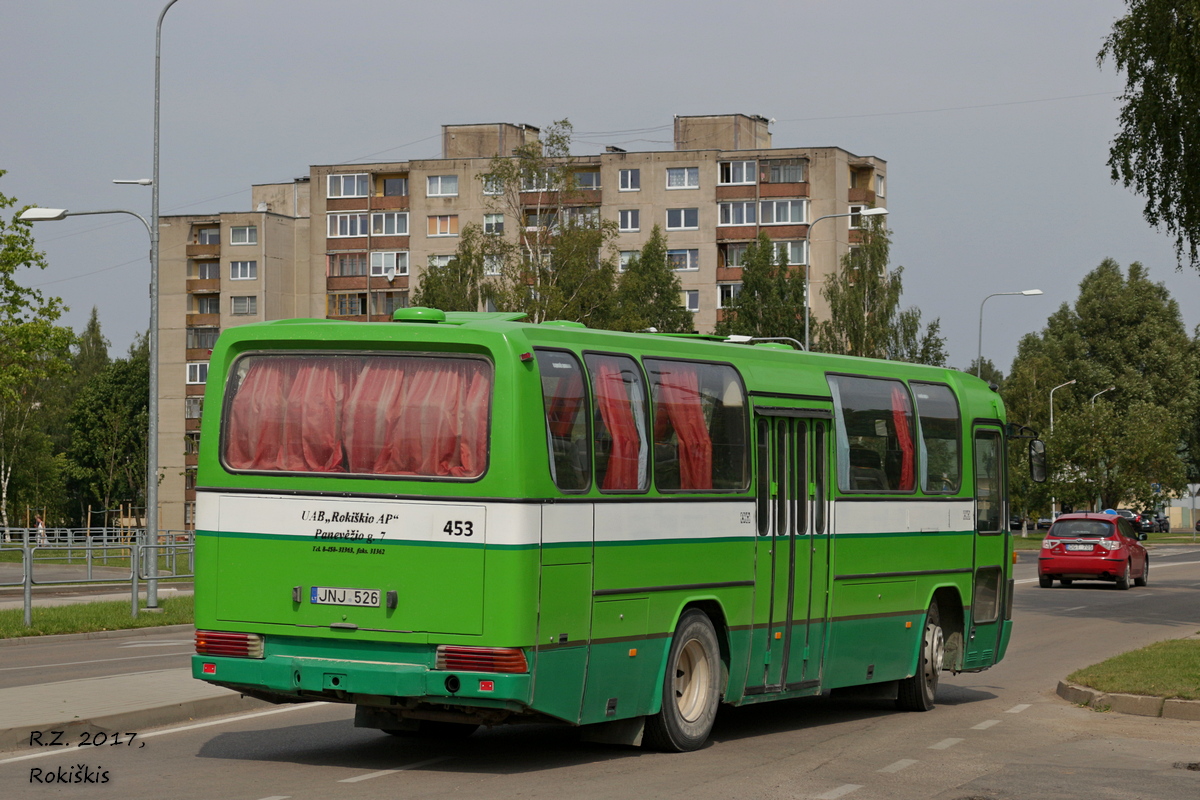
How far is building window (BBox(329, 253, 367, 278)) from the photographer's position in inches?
4048

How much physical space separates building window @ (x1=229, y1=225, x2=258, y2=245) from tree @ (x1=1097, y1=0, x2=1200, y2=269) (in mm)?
83182

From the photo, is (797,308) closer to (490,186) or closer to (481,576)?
(490,186)

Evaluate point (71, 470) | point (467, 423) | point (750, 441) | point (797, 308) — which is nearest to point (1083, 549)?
point (750, 441)

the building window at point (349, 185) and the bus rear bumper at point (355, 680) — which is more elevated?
the building window at point (349, 185)

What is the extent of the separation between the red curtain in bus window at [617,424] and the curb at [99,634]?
13.7 m

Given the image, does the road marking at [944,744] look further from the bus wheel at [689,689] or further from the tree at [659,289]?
the tree at [659,289]

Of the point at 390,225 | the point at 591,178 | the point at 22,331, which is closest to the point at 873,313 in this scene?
the point at 591,178

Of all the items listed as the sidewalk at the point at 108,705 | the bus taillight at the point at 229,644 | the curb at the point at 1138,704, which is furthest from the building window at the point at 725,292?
the bus taillight at the point at 229,644

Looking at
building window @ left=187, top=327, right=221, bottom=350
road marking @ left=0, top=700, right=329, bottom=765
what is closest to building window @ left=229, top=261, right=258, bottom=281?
building window @ left=187, top=327, right=221, bottom=350

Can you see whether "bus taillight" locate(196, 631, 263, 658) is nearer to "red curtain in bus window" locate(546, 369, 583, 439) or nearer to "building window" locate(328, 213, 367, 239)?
"red curtain in bus window" locate(546, 369, 583, 439)

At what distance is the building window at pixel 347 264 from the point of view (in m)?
103

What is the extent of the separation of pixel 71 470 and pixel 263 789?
10140cm

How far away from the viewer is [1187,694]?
570 inches

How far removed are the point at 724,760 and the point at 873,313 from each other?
2899 inches
